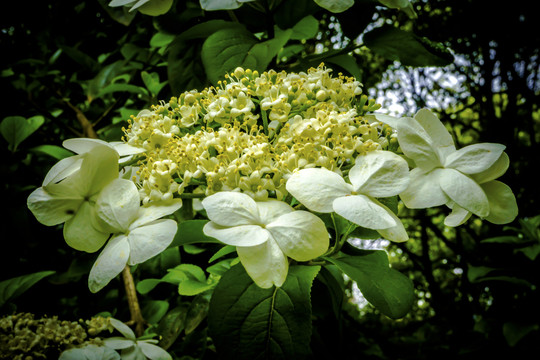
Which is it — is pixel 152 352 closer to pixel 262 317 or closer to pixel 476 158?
pixel 262 317

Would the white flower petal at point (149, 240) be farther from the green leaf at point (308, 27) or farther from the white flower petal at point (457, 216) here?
the green leaf at point (308, 27)

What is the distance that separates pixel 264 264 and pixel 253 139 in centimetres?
19

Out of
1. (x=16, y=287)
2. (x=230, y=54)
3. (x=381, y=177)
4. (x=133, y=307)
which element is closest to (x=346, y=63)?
(x=230, y=54)

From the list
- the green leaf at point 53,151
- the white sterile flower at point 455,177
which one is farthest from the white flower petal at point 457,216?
the green leaf at point 53,151

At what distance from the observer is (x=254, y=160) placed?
55cm

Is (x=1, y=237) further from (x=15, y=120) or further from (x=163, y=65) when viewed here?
(x=163, y=65)

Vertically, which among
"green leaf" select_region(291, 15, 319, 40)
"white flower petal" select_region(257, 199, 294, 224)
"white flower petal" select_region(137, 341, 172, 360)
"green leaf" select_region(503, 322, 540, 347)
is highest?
"green leaf" select_region(291, 15, 319, 40)

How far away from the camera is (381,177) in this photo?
0.51 m

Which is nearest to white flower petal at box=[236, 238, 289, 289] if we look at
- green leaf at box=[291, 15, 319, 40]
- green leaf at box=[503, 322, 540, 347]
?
green leaf at box=[291, 15, 319, 40]

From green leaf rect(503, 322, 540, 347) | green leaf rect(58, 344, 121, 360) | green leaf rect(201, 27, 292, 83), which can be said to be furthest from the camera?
green leaf rect(503, 322, 540, 347)

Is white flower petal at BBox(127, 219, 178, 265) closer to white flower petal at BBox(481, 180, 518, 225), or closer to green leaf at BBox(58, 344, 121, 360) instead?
green leaf at BBox(58, 344, 121, 360)

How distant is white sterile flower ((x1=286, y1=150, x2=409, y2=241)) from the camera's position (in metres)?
0.46

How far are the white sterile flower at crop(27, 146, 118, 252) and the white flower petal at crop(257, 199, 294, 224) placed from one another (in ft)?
0.70

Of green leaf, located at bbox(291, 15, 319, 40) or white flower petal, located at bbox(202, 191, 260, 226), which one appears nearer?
white flower petal, located at bbox(202, 191, 260, 226)
